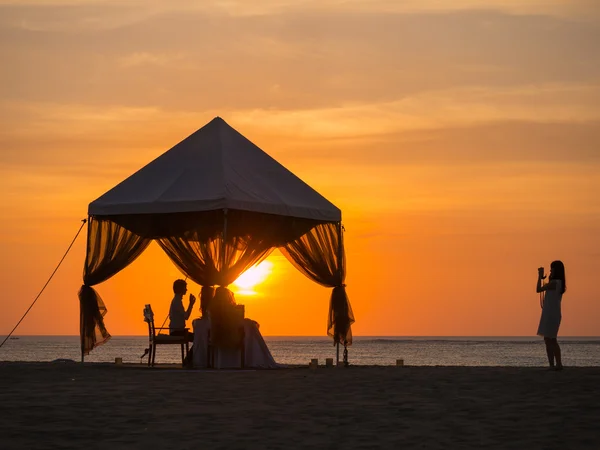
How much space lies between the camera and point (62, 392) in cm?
1004

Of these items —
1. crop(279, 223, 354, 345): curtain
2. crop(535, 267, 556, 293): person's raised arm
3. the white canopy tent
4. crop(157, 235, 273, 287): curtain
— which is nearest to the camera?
crop(535, 267, 556, 293): person's raised arm

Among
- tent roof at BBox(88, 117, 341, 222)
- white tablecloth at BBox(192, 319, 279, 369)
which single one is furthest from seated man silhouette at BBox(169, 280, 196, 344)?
tent roof at BBox(88, 117, 341, 222)

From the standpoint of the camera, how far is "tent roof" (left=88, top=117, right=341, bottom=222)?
14945 millimetres

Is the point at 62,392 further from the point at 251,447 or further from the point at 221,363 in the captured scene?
the point at 221,363

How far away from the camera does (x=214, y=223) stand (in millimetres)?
16609

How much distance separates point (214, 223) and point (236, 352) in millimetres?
2587

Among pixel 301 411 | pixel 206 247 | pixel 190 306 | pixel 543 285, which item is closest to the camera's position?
pixel 301 411

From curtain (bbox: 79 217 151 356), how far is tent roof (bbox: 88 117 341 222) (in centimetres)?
68

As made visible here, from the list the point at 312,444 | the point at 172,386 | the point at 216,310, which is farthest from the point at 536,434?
the point at 216,310

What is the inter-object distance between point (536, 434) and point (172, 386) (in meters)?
4.84

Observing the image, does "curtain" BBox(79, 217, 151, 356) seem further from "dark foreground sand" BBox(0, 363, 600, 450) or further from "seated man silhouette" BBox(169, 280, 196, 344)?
"dark foreground sand" BBox(0, 363, 600, 450)

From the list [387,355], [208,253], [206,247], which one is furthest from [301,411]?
[387,355]

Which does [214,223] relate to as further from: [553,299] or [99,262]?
[553,299]

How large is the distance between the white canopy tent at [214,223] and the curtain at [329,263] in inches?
0.7
